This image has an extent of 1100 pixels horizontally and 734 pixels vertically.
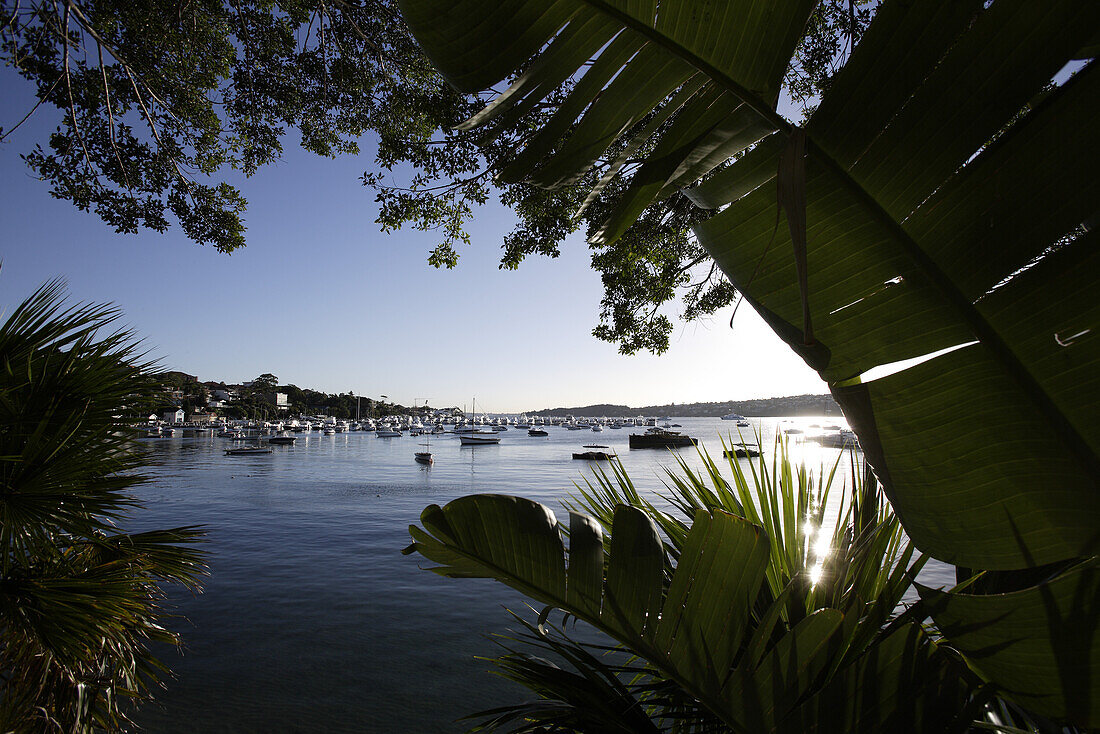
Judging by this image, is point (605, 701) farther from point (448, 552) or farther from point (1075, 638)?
point (1075, 638)

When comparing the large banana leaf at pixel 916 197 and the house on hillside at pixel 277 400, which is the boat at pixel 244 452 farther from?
the large banana leaf at pixel 916 197

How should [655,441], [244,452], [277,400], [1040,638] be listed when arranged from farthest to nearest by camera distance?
1. [277,400]
2. [655,441]
3. [244,452]
4. [1040,638]

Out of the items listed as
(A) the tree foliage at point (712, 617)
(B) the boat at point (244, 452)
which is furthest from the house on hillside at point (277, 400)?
(A) the tree foliage at point (712, 617)

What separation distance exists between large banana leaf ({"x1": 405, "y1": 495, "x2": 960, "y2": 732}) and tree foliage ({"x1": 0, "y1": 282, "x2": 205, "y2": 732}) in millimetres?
2654

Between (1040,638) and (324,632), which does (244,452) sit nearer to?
(324,632)

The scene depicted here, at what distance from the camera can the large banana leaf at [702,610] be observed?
104cm

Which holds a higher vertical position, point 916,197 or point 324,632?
point 916,197

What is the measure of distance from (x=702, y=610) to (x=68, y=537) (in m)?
4.06

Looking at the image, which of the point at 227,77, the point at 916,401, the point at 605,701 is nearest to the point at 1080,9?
the point at 916,401

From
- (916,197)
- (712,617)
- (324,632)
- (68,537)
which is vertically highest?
(916,197)

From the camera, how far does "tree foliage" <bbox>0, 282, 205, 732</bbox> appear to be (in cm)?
249

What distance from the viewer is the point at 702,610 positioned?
110cm

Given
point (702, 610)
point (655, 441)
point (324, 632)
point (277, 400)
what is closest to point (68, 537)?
point (702, 610)

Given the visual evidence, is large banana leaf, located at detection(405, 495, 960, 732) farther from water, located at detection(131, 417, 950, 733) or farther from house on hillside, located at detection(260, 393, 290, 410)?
house on hillside, located at detection(260, 393, 290, 410)
